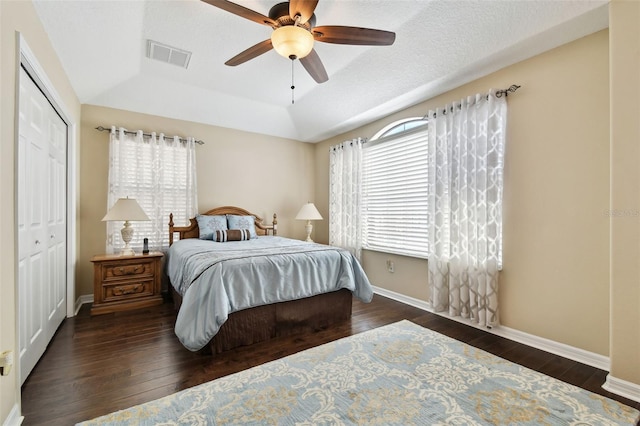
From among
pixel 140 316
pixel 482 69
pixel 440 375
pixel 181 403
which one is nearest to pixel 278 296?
pixel 181 403

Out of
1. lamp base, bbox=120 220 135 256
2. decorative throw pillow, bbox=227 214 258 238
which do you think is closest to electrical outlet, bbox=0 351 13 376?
lamp base, bbox=120 220 135 256

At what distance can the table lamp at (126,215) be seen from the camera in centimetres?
348

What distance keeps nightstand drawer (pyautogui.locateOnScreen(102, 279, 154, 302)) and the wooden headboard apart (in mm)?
737

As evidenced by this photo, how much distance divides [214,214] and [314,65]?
300cm

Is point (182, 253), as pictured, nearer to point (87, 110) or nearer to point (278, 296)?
point (278, 296)

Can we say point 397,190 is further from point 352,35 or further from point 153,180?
point 153,180

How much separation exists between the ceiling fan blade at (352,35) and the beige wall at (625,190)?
4.92ft

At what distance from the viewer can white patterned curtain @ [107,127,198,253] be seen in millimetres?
3938

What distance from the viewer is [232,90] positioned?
4.21 metres

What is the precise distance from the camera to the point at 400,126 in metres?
4.11

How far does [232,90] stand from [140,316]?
10.4 ft

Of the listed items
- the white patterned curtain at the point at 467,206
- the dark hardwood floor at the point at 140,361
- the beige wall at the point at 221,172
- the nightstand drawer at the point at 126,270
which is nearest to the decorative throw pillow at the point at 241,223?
the beige wall at the point at 221,172

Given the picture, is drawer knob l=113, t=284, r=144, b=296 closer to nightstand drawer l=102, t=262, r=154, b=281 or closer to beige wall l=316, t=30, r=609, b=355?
nightstand drawer l=102, t=262, r=154, b=281

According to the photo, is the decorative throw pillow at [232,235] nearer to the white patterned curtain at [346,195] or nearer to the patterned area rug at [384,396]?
the white patterned curtain at [346,195]
